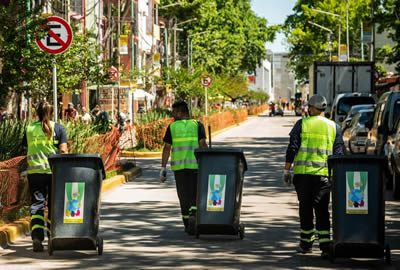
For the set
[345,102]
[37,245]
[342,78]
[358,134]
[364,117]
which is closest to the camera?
[37,245]

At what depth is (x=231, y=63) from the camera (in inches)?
2911

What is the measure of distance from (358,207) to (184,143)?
9.73 ft

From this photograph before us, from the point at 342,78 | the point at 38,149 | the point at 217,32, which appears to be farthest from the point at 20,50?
the point at 217,32

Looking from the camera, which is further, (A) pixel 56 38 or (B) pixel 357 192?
(A) pixel 56 38

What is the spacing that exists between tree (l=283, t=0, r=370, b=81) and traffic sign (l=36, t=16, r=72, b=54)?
61018mm

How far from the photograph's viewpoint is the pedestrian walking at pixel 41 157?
396 inches

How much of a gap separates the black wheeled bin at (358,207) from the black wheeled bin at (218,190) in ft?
5.71

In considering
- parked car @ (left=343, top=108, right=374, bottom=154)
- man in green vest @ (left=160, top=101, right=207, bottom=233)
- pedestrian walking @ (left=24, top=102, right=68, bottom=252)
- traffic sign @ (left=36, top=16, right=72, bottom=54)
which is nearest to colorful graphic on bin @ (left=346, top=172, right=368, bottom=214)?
man in green vest @ (left=160, top=101, right=207, bottom=233)

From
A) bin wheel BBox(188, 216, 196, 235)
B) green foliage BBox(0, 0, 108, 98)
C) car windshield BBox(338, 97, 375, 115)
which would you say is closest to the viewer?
bin wheel BBox(188, 216, 196, 235)

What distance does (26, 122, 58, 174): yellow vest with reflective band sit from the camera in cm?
1010

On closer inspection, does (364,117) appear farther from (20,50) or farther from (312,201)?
(312,201)

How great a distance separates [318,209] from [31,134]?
3217mm

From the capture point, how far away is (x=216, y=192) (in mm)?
10562

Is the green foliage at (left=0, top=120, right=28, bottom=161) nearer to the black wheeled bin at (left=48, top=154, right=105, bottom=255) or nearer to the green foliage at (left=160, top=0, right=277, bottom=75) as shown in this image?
the black wheeled bin at (left=48, top=154, right=105, bottom=255)
